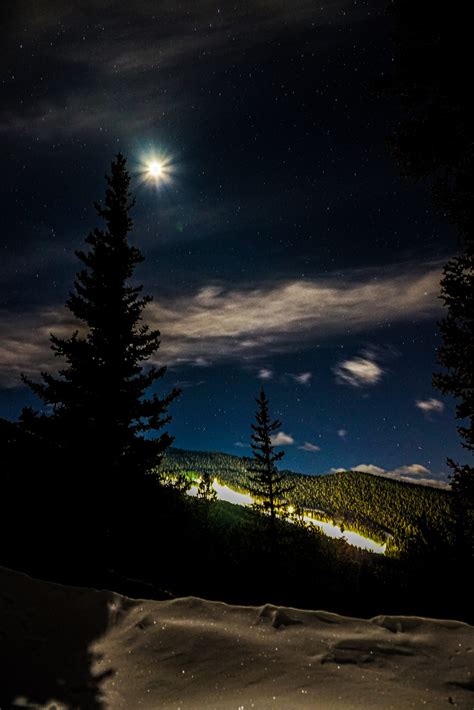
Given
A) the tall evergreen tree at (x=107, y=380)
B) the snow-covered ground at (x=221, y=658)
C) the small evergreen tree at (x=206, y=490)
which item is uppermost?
the tall evergreen tree at (x=107, y=380)

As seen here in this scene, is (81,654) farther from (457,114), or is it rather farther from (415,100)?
(415,100)

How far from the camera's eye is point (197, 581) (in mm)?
13555

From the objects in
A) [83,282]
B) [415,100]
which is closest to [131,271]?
[83,282]

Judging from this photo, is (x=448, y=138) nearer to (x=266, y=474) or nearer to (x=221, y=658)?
(x=221, y=658)

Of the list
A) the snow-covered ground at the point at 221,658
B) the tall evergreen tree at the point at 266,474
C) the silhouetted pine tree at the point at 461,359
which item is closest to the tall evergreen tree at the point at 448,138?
the silhouetted pine tree at the point at 461,359

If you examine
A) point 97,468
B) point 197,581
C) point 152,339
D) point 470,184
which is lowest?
point 197,581

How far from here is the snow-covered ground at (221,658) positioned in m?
2.24

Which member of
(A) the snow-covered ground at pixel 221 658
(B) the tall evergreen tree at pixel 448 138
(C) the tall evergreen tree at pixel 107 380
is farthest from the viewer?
(C) the tall evergreen tree at pixel 107 380

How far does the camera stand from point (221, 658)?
8.76ft

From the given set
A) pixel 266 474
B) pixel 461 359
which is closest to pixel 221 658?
pixel 461 359

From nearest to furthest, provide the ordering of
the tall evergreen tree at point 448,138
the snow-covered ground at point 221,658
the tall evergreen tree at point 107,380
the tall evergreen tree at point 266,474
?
the snow-covered ground at point 221,658 < the tall evergreen tree at point 448,138 < the tall evergreen tree at point 107,380 < the tall evergreen tree at point 266,474

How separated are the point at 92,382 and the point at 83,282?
4099mm

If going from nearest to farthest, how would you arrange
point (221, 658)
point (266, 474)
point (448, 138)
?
point (221, 658)
point (448, 138)
point (266, 474)

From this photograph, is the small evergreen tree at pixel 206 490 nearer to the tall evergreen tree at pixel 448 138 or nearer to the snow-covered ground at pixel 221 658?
the tall evergreen tree at pixel 448 138
